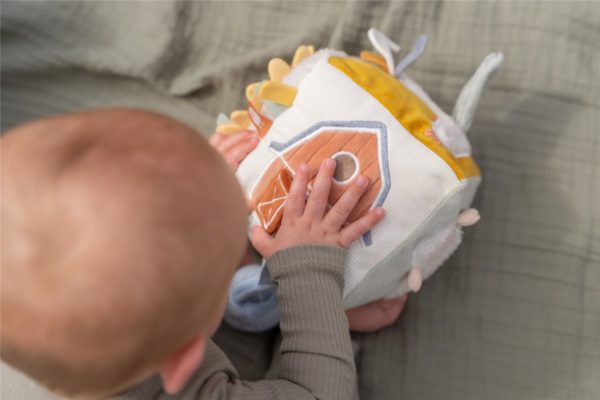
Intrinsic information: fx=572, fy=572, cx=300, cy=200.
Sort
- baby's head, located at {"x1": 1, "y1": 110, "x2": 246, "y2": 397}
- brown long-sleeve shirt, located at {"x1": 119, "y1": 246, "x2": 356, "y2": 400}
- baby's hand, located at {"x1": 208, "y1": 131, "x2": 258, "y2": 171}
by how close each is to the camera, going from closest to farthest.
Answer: baby's head, located at {"x1": 1, "y1": 110, "x2": 246, "y2": 397} < brown long-sleeve shirt, located at {"x1": 119, "y1": 246, "x2": 356, "y2": 400} < baby's hand, located at {"x1": 208, "y1": 131, "x2": 258, "y2": 171}

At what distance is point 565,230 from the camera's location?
84cm

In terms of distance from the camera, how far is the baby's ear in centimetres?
43

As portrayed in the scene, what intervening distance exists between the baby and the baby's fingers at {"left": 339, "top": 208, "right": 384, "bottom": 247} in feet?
0.64

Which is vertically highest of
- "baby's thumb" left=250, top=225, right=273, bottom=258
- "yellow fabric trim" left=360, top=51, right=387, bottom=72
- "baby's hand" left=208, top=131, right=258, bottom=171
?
"yellow fabric trim" left=360, top=51, right=387, bottom=72

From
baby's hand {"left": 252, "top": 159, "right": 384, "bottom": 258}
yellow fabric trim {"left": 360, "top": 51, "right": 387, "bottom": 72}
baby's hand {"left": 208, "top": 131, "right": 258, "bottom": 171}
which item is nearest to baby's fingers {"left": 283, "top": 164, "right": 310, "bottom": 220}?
baby's hand {"left": 252, "top": 159, "right": 384, "bottom": 258}

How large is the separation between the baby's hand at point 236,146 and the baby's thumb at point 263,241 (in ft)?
0.32

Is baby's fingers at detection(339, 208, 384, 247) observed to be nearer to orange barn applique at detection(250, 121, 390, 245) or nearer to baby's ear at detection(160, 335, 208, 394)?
orange barn applique at detection(250, 121, 390, 245)

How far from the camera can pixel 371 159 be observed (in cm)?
62

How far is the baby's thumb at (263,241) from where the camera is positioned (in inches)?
25.7

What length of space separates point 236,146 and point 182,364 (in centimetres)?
35

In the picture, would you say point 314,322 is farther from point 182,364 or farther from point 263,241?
point 182,364

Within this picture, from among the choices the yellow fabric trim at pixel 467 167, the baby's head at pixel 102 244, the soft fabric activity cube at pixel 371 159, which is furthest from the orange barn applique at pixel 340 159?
the baby's head at pixel 102 244

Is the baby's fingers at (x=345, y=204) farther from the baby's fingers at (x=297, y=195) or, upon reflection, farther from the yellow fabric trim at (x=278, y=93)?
the yellow fabric trim at (x=278, y=93)

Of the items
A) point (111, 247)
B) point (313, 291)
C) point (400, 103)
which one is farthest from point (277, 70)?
point (111, 247)
